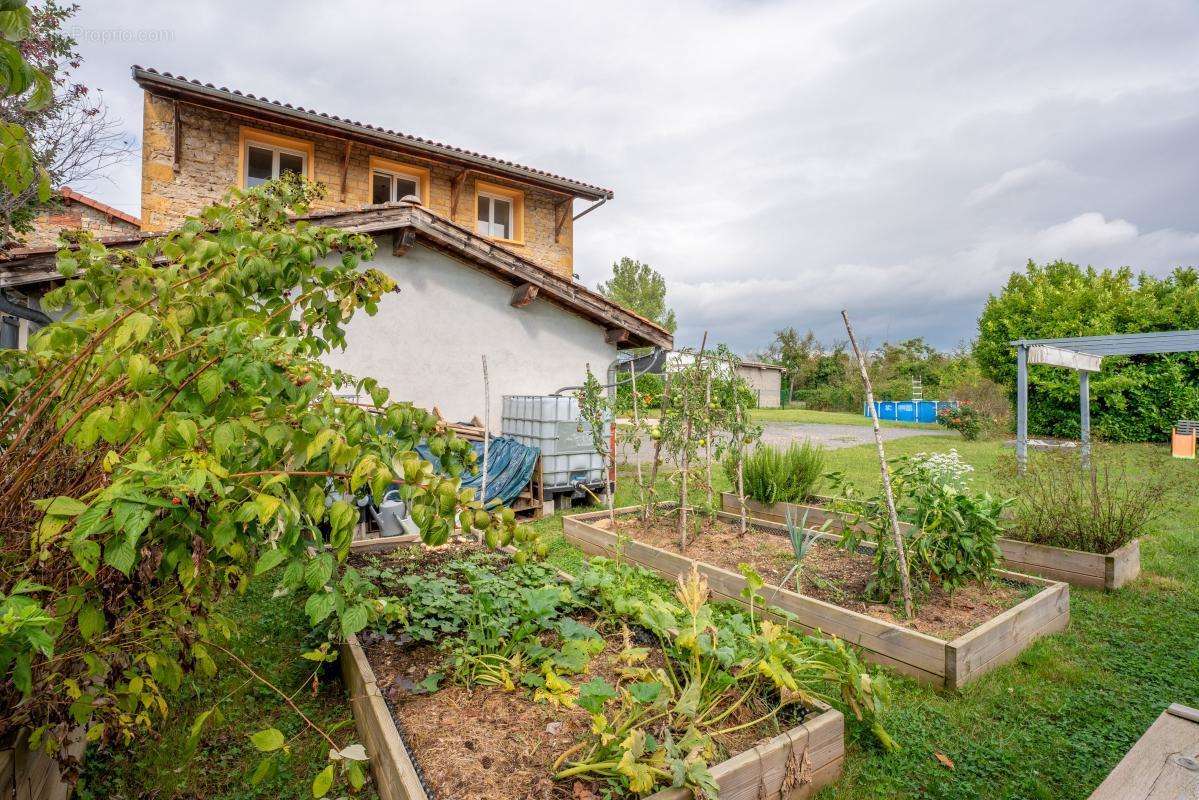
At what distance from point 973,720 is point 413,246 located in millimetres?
→ 7656

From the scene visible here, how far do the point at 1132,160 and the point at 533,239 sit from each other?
11.2 m

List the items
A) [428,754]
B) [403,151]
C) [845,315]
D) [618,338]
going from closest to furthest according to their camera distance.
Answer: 1. [428,754]
2. [845,315]
3. [618,338]
4. [403,151]

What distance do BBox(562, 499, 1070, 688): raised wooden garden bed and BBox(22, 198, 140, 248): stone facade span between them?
38.0 ft

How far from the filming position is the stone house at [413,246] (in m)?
7.34

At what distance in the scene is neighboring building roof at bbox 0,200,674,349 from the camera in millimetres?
5441

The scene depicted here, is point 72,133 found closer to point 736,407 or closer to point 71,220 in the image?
point 71,220

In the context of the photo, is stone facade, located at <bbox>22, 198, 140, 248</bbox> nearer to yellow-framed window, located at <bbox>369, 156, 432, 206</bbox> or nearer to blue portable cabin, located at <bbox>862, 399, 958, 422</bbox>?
yellow-framed window, located at <bbox>369, 156, 432, 206</bbox>

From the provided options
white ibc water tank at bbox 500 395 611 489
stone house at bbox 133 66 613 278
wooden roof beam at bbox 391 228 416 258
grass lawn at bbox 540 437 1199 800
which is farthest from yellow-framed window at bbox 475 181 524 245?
grass lawn at bbox 540 437 1199 800

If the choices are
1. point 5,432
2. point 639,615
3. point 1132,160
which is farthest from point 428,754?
point 1132,160

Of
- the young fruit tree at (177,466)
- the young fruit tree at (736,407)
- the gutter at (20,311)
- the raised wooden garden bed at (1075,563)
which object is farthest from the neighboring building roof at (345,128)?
the raised wooden garden bed at (1075,563)

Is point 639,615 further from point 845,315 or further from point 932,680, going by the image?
point 845,315

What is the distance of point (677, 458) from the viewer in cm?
546

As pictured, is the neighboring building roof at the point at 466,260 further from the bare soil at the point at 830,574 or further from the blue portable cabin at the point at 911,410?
the blue portable cabin at the point at 911,410

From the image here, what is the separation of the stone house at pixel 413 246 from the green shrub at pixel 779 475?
Answer: 11.2 feet
